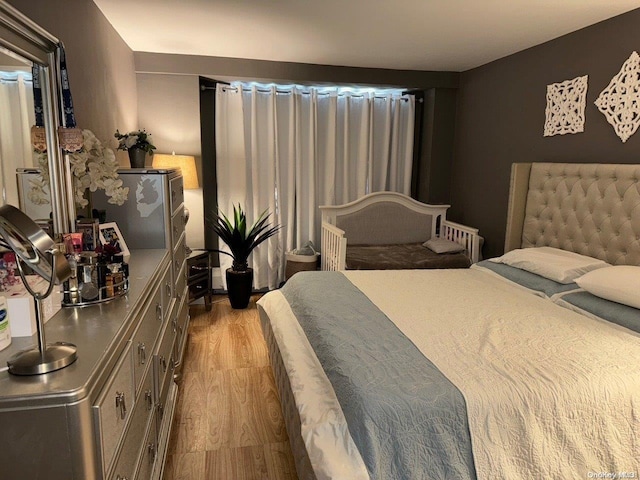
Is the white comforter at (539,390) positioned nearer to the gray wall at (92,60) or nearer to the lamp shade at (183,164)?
the gray wall at (92,60)

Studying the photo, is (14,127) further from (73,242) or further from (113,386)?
(113,386)

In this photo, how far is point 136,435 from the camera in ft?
4.72

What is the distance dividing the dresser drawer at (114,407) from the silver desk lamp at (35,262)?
0.44 ft

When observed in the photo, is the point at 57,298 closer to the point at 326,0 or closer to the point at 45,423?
the point at 45,423

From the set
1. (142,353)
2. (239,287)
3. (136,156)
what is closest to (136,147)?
(136,156)

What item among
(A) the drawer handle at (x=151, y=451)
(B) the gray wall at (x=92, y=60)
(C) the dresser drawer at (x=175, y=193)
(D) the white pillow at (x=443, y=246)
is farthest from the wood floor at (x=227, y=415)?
(D) the white pillow at (x=443, y=246)

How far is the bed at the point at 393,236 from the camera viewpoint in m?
3.79

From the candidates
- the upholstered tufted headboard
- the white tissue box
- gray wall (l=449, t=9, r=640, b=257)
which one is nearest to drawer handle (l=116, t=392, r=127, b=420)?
the white tissue box

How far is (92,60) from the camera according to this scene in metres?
2.57

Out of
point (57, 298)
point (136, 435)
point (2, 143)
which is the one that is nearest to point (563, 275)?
point (136, 435)

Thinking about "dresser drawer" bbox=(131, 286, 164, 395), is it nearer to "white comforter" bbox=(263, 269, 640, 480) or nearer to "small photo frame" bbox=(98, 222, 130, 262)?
"small photo frame" bbox=(98, 222, 130, 262)

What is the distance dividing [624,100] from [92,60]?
10.3ft

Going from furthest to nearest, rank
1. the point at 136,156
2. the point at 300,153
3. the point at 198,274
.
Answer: the point at 300,153 → the point at 198,274 → the point at 136,156

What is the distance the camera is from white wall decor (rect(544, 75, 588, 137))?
9.86 ft
